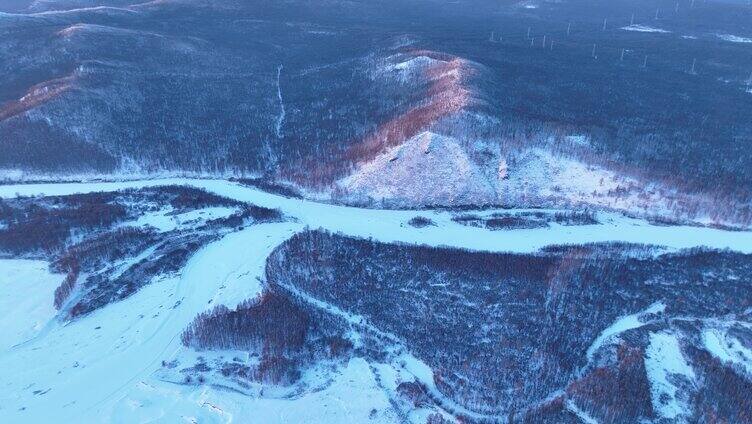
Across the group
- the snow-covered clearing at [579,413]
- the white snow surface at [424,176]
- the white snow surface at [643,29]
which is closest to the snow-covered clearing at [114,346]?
the white snow surface at [424,176]

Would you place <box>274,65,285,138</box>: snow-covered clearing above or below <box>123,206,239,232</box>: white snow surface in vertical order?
above

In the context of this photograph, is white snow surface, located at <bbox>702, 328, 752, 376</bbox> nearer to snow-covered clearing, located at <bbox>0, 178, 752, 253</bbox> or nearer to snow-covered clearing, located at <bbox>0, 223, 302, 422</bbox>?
snow-covered clearing, located at <bbox>0, 178, 752, 253</bbox>

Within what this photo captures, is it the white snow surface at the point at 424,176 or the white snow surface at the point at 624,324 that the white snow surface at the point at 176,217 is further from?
the white snow surface at the point at 624,324

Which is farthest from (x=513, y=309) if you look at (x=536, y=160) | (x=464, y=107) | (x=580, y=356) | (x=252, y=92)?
(x=252, y=92)

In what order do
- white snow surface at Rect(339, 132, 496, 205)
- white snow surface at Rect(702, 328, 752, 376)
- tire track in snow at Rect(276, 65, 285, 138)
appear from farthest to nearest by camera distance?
1. tire track in snow at Rect(276, 65, 285, 138)
2. white snow surface at Rect(339, 132, 496, 205)
3. white snow surface at Rect(702, 328, 752, 376)

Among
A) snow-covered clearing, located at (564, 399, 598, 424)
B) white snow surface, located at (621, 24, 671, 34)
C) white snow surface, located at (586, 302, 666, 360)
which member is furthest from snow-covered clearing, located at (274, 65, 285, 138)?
white snow surface, located at (621, 24, 671, 34)

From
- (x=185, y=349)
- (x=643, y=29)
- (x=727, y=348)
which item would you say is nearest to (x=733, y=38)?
(x=643, y=29)
